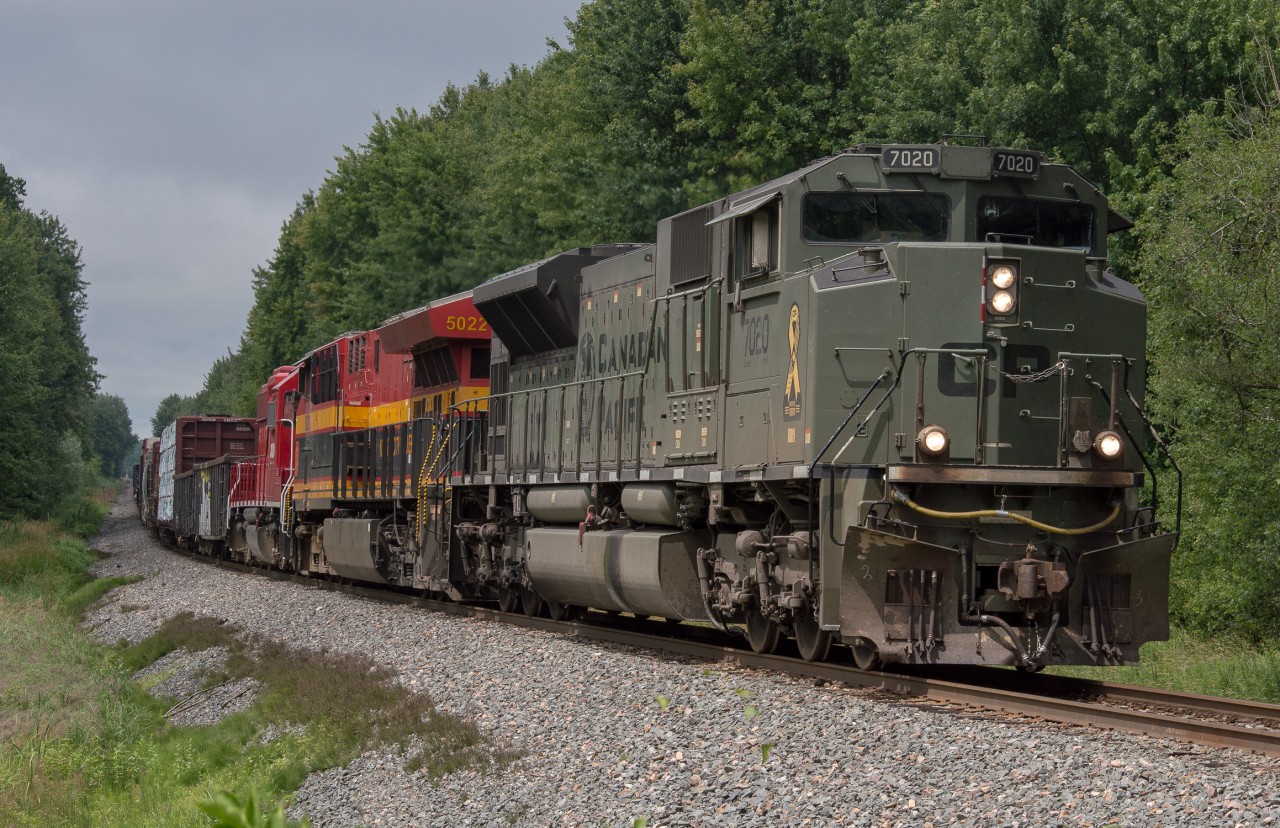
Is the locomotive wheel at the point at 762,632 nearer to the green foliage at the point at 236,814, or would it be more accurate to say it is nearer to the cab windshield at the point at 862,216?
the cab windshield at the point at 862,216

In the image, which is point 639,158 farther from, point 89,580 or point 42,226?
point 42,226

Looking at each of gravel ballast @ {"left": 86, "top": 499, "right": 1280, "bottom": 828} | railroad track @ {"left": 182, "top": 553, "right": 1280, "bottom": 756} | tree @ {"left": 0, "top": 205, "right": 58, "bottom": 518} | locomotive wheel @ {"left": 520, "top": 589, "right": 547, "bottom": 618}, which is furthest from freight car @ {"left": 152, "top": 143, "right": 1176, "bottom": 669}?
tree @ {"left": 0, "top": 205, "right": 58, "bottom": 518}

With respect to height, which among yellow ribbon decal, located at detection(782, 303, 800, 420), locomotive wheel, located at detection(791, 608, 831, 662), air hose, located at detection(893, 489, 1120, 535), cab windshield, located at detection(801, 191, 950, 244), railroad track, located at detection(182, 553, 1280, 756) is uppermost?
cab windshield, located at detection(801, 191, 950, 244)

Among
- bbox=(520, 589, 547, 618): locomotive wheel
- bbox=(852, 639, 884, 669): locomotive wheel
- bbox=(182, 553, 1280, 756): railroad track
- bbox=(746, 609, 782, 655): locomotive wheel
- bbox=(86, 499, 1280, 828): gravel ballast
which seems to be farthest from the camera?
bbox=(520, 589, 547, 618): locomotive wheel

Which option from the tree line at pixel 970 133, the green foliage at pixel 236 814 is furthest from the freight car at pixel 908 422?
the green foliage at pixel 236 814

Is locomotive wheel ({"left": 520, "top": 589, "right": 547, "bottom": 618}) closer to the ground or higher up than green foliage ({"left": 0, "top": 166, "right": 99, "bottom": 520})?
closer to the ground

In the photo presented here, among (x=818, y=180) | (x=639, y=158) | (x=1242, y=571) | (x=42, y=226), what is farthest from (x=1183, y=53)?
(x=42, y=226)

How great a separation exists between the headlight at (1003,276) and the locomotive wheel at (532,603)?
7.82 metres

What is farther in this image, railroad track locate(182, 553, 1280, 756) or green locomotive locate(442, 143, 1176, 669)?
green locomotive locate(442, 143, 1176, 669)

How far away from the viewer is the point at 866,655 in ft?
32.3

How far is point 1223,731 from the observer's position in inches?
276

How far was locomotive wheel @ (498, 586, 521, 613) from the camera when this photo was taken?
16562 millimetres

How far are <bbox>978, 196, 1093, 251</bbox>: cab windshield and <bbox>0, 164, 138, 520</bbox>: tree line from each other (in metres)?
34.0

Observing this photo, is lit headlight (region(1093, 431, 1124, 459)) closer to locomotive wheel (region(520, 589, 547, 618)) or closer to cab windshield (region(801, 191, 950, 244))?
cab windshield (region(801, 191, 950, 244))
